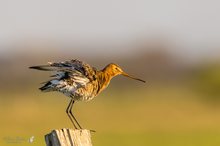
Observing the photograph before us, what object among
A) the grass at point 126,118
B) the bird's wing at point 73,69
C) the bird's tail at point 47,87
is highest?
the bird's wing at point 73,69

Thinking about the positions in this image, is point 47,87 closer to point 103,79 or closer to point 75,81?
point 75,81

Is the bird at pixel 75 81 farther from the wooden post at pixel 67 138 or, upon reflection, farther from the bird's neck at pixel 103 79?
the wooden post at pixel 67 138

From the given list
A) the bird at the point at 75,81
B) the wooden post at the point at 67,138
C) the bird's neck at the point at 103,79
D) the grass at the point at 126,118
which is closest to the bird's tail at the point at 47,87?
the bird at the point at 75,81

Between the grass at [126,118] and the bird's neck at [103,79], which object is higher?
the bird's neck at [103,79]

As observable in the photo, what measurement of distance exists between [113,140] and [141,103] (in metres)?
8.22

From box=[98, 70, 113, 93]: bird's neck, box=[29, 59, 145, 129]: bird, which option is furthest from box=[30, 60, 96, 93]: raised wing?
box=[98, 70, 113, 93]: bird's neck

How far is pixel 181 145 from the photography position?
24.6m

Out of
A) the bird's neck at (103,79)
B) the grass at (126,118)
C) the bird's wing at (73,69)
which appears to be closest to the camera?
the bird's wing at (73,69)

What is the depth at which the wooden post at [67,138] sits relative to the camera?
9.61 metres

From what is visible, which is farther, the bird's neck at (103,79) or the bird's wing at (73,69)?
the bird's neck at (103,79)

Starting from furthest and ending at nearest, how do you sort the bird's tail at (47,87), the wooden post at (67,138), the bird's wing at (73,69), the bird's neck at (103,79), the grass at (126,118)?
1. the grass at (126,118)
2. the bird's neck at (103,79)
3. the bird's tail at (47,87)
4. the bird's wing at (73,69)
5. the wooden post at (67,138)

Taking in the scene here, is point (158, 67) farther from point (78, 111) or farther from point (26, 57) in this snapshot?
point (78, 111)

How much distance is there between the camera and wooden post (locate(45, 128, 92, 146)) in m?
9.61

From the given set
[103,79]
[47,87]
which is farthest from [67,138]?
[103,79]
